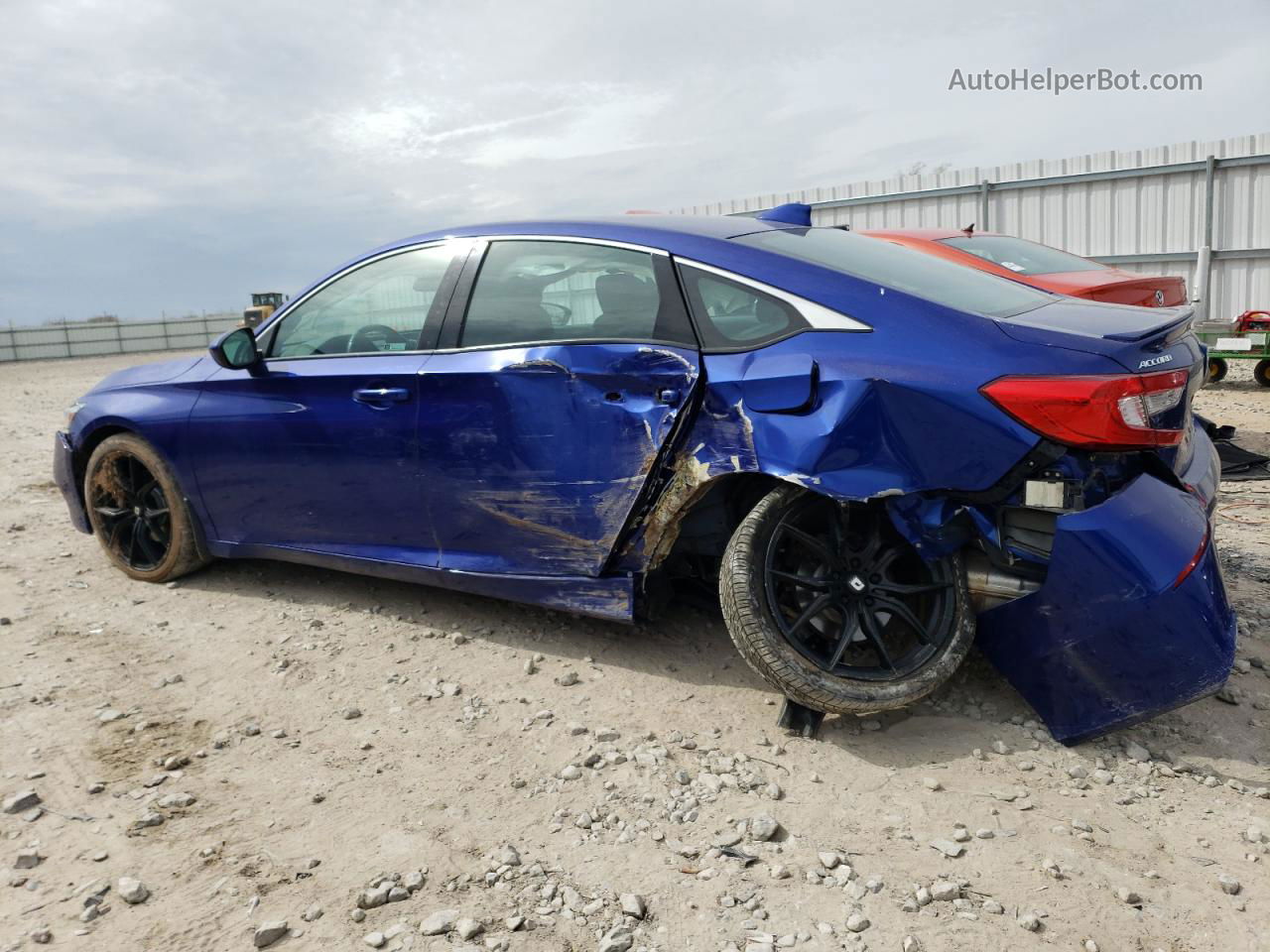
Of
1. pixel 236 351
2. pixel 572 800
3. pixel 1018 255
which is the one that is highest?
pixel 1018 255

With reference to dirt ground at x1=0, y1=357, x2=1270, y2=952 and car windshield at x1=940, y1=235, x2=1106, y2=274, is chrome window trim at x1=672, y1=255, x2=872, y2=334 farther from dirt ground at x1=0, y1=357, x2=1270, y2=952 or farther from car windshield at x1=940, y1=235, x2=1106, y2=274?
car windshield at x1=940, y1=235, x2=1106, y2=274

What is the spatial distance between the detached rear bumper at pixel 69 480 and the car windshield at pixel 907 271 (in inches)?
140

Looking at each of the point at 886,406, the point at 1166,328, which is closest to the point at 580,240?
the point at 886,406

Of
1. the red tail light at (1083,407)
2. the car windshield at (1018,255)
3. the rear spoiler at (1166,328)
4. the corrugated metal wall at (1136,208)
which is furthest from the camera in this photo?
the corrugated metal wall at (1136,208)

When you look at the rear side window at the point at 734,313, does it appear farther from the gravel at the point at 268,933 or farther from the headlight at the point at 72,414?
the headlight at the point at 72,414

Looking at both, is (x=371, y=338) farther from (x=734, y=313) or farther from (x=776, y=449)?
(x=776, y=449)

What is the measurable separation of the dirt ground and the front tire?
0.74ft

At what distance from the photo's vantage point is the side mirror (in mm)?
4070

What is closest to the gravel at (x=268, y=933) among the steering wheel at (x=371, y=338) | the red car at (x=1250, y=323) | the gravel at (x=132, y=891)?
the gravel at (x=132, y=891)

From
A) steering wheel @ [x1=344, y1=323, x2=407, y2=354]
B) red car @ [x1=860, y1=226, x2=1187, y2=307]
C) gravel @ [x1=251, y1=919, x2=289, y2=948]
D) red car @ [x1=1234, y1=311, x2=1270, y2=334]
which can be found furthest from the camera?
red car @ [x1=1234, y1=311, x2=1270, y2=334]

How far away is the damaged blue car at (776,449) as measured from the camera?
105 inches

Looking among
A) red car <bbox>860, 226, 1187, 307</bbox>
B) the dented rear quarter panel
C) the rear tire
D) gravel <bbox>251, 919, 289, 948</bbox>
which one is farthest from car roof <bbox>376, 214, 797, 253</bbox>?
red car <bbox>860, 226, 1187, 307</bbox>

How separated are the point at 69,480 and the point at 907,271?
4074 millimetres

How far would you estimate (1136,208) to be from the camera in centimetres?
1423
